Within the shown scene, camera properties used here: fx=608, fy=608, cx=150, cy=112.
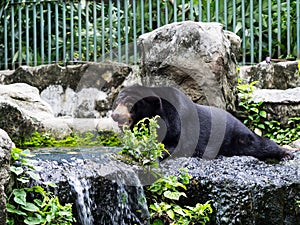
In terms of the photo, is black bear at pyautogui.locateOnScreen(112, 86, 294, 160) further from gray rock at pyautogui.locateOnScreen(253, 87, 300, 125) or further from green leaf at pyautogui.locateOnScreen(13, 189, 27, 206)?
gray rock at pyautogui.locateOnScreen(253, 87, 300, 125)

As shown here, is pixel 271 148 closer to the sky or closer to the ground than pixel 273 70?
closer to the ground

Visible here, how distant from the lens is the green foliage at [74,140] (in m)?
6.52

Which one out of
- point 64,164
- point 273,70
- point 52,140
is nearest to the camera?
point 64,164

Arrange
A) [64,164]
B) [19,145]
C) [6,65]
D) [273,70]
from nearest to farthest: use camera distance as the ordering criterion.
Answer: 1. [64,164]
2. [19,145]
3. [273,70]
4. [6,65]

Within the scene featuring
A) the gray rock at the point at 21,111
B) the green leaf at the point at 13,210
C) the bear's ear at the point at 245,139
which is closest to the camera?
the green leaf at the point at 13,210

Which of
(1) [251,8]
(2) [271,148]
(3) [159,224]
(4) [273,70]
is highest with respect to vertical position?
(1) [251,8]

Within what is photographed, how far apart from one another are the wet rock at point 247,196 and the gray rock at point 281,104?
2.91 metres

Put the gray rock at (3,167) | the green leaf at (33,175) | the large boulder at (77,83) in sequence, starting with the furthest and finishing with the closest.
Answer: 1. the large boulder at (77,83)
2. the green leaf at (33,175)
3. the gray rock at (3,167)

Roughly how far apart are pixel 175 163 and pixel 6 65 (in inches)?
202

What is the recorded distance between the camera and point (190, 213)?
14.0 ft

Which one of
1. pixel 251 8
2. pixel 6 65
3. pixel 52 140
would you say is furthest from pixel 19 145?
pixel 251 8

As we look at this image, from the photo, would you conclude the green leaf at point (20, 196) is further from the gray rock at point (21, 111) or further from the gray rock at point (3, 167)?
the gray rock at point (21, 111)

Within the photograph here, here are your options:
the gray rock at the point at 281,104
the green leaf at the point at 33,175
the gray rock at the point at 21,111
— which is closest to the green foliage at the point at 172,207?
the green leaf at the point at 33,175

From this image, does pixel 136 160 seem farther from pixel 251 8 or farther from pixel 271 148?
pixel 251 8
